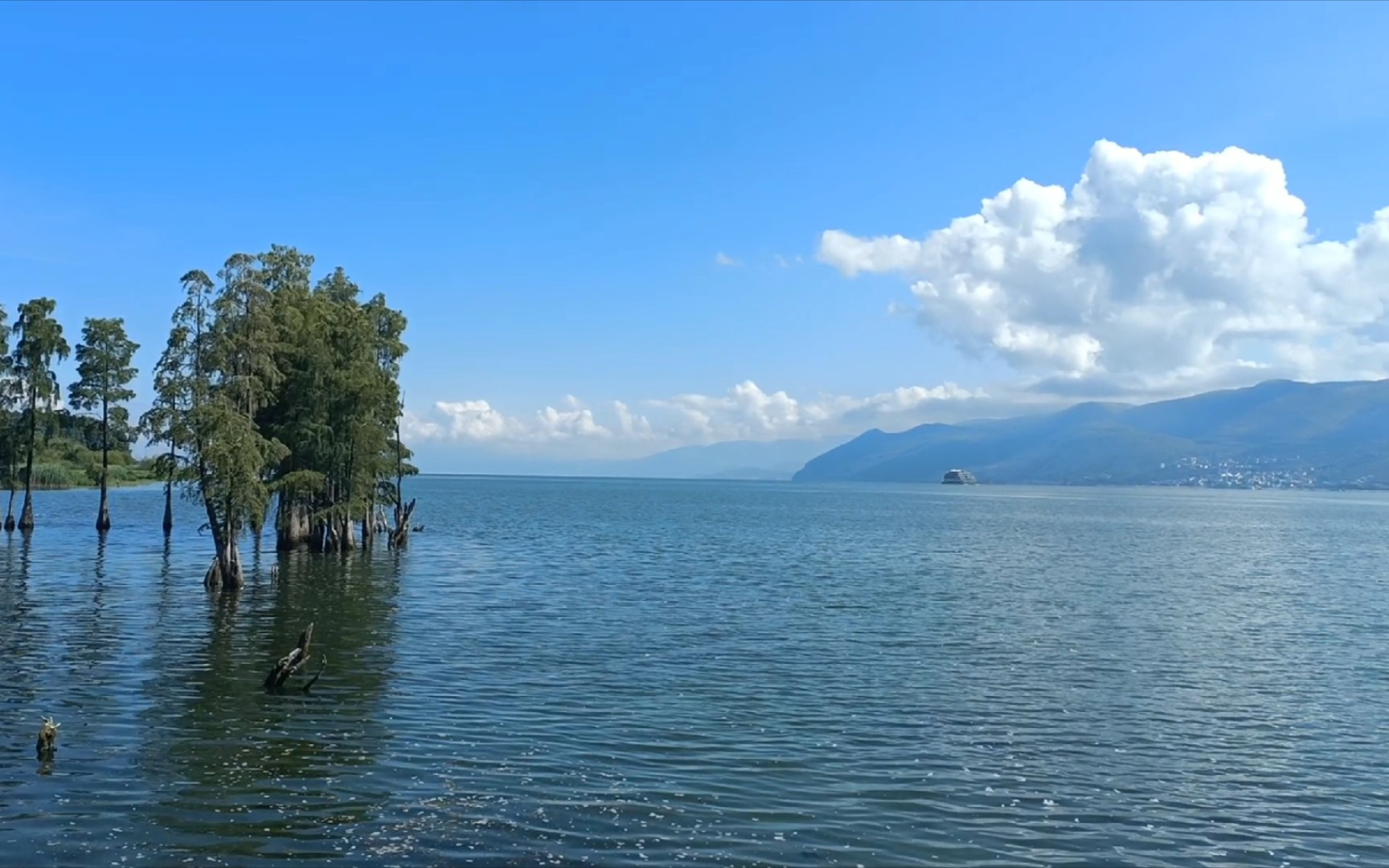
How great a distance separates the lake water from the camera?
736 inches

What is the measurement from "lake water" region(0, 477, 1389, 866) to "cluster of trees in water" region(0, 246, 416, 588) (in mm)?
6743

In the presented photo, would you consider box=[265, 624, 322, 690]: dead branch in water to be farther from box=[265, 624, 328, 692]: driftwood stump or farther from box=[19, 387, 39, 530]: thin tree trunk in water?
box=[19, 387, 39, 530]: thin tree trunk in water

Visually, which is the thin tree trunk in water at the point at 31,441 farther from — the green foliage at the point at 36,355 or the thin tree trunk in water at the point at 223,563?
the thin tree trunk in water at the point at 223,563

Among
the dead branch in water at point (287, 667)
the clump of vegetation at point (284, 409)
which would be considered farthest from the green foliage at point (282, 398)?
the dead branch in water at point (287, 667)

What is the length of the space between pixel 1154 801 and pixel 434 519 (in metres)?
112

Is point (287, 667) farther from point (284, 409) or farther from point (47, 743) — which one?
point (284, 409)

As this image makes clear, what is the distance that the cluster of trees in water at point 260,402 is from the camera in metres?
46.4

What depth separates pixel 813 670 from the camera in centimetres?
3459

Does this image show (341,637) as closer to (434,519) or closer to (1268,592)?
(1268,592)

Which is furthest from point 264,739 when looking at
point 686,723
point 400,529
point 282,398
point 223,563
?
point 400,529

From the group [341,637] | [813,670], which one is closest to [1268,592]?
[813,670]

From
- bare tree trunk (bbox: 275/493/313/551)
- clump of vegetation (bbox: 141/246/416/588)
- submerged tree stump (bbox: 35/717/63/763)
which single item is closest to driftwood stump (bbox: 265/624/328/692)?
submerged tree stump (bbox: 35/717/63/763)

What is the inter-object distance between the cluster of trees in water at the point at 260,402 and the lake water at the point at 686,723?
6743 millimetres

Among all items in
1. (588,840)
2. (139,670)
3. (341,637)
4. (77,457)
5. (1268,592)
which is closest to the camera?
(588,840)
